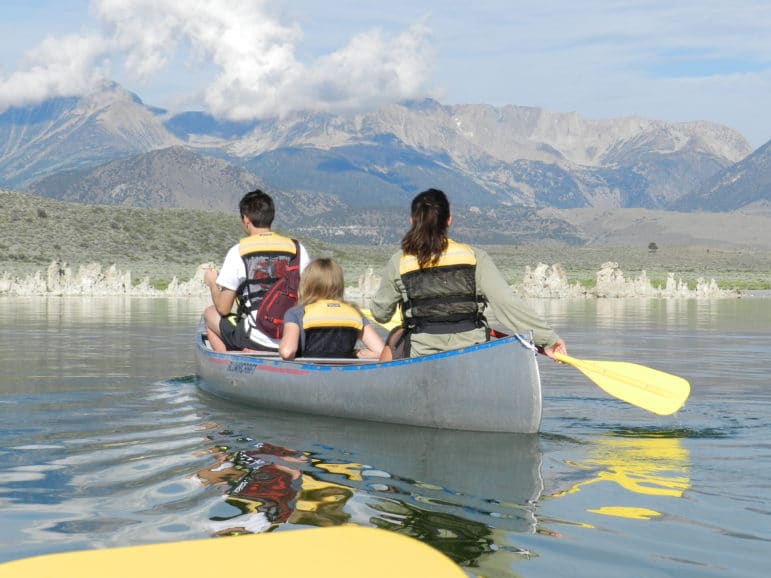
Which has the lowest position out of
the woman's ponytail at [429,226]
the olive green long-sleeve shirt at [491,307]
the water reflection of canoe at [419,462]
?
the water reflection of canoe at [419,462]

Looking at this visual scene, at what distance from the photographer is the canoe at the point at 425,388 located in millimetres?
10320

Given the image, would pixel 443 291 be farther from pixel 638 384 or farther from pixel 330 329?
pixel 638 384

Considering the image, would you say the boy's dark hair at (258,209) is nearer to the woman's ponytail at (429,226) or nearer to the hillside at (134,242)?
the woman's ponytail at (429,226)

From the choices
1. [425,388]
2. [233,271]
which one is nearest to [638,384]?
[425,388]

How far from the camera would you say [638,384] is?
11.3 m

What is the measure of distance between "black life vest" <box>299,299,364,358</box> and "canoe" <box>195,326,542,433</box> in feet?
0.77

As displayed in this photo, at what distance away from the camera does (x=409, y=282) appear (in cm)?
1088

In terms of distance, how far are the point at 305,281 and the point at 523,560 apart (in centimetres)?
625

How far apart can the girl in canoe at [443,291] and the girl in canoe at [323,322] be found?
0.99 m

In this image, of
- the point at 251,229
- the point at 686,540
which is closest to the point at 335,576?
the point at 686,540

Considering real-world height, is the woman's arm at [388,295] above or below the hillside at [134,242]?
below

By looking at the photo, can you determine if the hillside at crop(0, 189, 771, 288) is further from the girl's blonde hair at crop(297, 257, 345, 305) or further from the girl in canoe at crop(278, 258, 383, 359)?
the girl's blonde hair at crop(297, 257, 345, 305)

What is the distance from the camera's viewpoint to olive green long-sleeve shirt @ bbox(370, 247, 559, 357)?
10.6 meters

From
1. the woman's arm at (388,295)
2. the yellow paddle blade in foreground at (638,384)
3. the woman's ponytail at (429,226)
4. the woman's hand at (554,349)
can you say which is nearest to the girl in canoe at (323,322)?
the woman's arm at (388,295)
